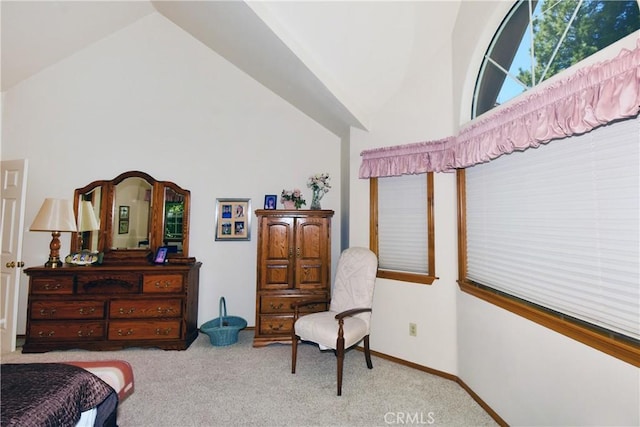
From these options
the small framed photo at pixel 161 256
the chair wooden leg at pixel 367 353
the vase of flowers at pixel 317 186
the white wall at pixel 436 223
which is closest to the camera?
the white wall at pixel 436 223

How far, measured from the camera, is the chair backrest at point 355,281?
2637 millimetres

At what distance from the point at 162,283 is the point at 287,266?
133 centimetres

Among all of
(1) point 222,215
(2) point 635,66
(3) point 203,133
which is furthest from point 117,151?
(2) point 635,66

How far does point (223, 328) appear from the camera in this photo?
3107 mm

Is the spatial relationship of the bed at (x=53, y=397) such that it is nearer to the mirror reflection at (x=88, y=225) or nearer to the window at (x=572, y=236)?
the window at (x=572, y=236)

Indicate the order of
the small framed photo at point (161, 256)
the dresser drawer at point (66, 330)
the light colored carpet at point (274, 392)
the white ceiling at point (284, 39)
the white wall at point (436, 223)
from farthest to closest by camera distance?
the small framed photo at point (161, 256) < the dresser drawer at point (66, 330) < the white wall at point (436, 223) < the white ceiling at point (284, 39) < the light colored carpet at point (274, 392)

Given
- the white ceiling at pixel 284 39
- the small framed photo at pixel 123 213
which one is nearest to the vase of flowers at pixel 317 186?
the white ceiling at pixel 284 39

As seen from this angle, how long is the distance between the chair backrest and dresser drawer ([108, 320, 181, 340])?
169 cm

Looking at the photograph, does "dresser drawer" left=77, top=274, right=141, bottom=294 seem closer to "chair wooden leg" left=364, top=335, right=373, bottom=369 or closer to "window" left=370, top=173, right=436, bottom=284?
"chair wooden leg" left=364, top=335, right=373, bottom=369

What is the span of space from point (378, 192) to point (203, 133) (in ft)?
7.89

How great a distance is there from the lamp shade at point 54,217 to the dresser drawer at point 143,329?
1.15m

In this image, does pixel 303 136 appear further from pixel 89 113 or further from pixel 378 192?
pixel 89 113

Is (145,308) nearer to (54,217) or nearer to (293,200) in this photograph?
(54,217)

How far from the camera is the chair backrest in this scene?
2637mm
